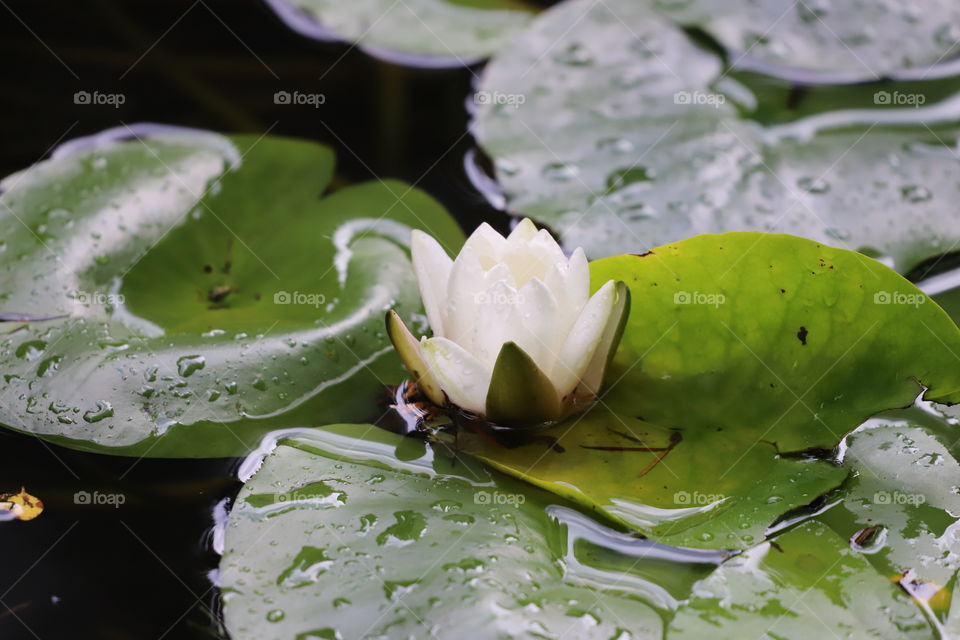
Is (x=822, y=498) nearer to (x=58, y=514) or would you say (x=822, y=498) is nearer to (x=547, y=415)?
(x=547, y=415)

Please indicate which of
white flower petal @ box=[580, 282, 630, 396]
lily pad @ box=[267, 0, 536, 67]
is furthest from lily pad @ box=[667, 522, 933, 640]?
lily pad @ box=[267, 0, 536, 67]

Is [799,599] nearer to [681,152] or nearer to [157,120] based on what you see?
[681,152]

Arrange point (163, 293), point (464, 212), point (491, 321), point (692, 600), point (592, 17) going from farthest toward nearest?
point (592, 17), point (464, 212), point (163, 293), point (491, 321), point (692, 600)

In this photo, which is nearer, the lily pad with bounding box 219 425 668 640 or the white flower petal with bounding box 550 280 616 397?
the lily pad with bounding box 219 425 668 640

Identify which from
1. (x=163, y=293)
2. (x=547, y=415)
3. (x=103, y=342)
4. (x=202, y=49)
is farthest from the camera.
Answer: (x=202, y=49)

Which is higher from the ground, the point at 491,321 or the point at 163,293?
the point at 491,321

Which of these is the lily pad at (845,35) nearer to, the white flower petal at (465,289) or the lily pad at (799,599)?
the white flower petal at (465,289)

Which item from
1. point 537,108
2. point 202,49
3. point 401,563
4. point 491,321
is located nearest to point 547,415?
point 491,321

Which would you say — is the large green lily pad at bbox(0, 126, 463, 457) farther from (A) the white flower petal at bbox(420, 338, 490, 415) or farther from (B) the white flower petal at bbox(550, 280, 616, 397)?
(B) the white flower petal at bbox(550, 280, 616, 397)
